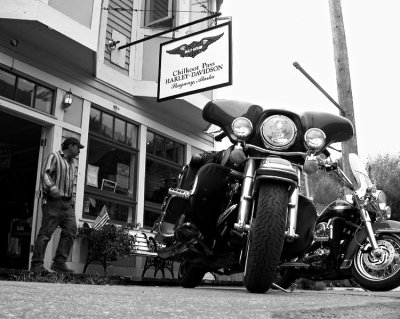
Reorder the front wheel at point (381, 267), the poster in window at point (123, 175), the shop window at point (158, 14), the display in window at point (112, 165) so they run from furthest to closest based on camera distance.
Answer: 1. the shop window at point (158, 14)
2. the poster in window at point (123, 175)
3. the display in window at point (112, 165)
4. the front wheel at point (381, 267)

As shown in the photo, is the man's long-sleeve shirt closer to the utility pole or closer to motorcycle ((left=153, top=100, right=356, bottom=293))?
motorcycle ((left=153, top=100, right=356, bottom=293))

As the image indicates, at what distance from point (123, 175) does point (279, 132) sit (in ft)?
20.0

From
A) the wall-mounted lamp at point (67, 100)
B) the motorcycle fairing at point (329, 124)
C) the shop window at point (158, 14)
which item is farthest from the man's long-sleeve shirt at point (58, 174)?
the shop window at point (158, 14)

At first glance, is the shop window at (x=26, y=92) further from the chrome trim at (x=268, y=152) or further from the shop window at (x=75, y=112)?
the chrome trim at (x=268, y=152)

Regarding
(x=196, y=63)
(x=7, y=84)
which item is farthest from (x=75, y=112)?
(x=196, y=63)

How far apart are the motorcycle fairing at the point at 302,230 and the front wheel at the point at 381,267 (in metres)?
1.11

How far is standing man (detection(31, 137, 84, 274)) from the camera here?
6.30 metres

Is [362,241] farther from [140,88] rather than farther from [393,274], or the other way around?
[140,88]

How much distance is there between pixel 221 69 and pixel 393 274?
4727mm

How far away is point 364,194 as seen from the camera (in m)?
4.84

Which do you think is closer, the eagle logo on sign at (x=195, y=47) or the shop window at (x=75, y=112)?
the shop window at (x=75, y=112)

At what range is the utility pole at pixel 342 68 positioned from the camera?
1032cm

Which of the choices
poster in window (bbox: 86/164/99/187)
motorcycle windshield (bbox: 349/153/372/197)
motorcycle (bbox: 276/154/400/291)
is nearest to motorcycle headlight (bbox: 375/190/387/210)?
motorcycle (bbox: 276/154/400/291)

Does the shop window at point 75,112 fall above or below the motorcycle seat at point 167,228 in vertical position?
above
